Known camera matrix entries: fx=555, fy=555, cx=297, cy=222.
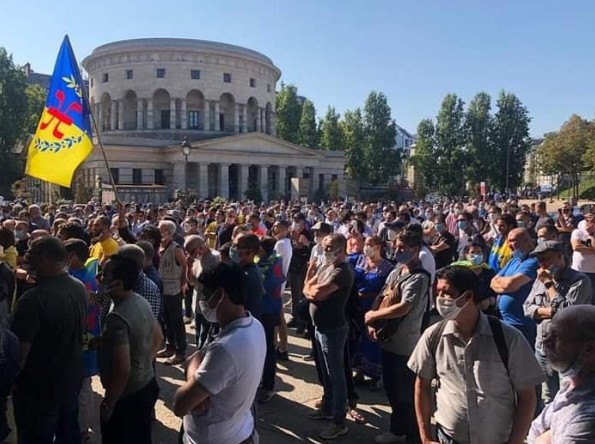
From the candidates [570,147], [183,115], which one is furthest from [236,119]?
[570,147]

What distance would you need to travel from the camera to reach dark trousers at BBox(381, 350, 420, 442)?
17.3ft

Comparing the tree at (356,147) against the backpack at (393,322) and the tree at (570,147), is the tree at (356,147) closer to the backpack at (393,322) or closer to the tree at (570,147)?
the tree at (570,147)

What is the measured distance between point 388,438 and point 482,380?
245 centimetres

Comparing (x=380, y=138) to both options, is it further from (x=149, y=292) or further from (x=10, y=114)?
(x=149, y=292)

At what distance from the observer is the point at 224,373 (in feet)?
9.18

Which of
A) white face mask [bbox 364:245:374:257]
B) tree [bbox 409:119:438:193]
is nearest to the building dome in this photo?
tree [bbox 409:119:438:193]

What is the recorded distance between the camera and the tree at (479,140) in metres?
70.6

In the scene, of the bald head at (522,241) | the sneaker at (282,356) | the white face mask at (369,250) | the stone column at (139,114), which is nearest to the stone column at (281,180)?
the stone column at (139,114)

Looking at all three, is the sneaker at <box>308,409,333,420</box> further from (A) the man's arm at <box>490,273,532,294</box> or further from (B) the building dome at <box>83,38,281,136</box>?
(B) the building dome at <box>83,38,281,136</box>

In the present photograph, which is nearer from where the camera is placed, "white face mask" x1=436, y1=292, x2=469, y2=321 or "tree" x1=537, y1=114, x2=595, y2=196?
"white face mask" x1=436, y1=292, x2=469, y2=321

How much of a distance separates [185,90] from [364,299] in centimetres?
6515

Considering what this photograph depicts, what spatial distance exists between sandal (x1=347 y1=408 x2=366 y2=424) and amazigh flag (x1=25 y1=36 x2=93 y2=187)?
17.5ft

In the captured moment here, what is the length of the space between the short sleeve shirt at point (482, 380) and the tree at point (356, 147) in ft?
234

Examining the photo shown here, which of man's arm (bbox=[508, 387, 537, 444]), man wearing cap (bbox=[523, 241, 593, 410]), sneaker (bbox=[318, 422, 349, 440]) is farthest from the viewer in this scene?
sneaker (bbox=[318, 422, 349, 440])
